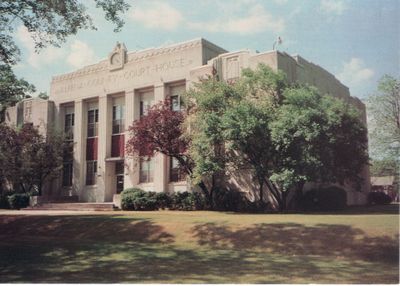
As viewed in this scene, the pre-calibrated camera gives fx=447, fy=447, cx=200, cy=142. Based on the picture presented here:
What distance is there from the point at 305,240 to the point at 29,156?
25.6 metres

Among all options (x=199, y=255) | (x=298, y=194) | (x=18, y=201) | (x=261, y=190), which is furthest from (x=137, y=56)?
(x=199, y=255)

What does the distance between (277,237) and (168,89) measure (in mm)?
19014

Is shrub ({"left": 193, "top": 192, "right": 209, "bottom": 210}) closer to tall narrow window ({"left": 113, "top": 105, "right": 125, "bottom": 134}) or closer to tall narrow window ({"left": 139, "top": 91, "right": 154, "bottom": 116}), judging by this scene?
tall narrow window ({"left": 139, "top": 91, "right": 154, "bottom": 116})

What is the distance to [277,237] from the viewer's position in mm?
14516

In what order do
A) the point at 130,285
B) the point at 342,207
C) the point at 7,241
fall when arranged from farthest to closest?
the point at 342,207 < the point at 7,241 < the point at 130,285

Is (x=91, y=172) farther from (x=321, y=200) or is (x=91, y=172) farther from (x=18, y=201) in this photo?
(x=321, y=200)

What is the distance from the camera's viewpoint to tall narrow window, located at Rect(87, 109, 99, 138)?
35.9m

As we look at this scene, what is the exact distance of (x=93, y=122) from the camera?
119 feet

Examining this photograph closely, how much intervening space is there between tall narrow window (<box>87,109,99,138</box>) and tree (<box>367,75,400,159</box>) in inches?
805

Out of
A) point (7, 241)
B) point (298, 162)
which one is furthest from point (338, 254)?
point (7, 241)

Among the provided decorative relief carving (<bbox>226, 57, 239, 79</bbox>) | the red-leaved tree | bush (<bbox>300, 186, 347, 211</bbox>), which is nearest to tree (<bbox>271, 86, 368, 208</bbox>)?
bush (<bbox>300, 186, 347, 211</bbox>)

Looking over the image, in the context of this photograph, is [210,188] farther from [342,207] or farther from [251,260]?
[251,260]

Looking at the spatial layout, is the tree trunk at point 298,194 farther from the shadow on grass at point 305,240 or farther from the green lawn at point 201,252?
the shadow on grass at point 305,240

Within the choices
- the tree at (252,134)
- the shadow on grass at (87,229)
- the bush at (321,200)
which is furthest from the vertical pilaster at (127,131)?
the bush at (321,200)
